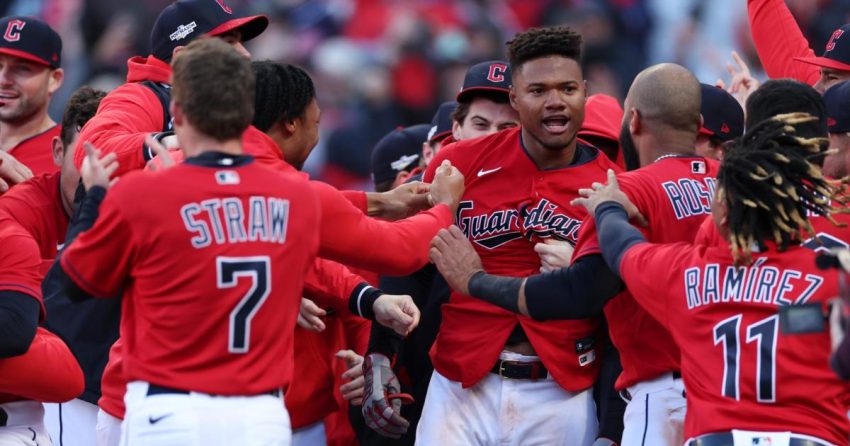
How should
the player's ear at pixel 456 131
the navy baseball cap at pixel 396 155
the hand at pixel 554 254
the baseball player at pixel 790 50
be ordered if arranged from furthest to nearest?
the navy baseball cap at pixel 396 155
the baseball player at pixel 790 50
the player's ear at pixel 456 131
the hand at pixel 554 254

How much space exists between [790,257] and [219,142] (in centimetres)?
185

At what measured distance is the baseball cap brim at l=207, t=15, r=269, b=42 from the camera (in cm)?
→ 589

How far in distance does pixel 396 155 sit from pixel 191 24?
1.82 metres

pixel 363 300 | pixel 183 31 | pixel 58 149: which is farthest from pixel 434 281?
pixel 58 149

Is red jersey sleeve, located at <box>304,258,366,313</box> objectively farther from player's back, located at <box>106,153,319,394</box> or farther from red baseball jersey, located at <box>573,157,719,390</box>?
player's back, located at <box>106,153,319,394</box>

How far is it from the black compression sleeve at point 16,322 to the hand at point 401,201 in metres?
1.39

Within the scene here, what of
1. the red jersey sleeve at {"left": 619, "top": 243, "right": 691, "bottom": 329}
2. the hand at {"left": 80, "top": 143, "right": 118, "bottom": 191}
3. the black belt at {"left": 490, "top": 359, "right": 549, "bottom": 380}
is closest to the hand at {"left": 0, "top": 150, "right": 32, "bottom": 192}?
the hand at {"left": 80, "top": 143, "right": 118, "bottom": 191}

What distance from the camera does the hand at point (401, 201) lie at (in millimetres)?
5027

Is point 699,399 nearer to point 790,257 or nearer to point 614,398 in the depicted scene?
point 790,257

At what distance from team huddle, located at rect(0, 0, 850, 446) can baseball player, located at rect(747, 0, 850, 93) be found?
20mm

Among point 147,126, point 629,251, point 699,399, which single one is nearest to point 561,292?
point 629,251

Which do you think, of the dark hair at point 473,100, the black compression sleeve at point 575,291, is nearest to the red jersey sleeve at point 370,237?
the black compression sleeve at point 575,291

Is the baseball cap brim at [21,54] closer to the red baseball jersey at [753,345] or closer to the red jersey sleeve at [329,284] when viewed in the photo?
the red jersey sleeve at [329,284]

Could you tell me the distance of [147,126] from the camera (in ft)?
18.3
